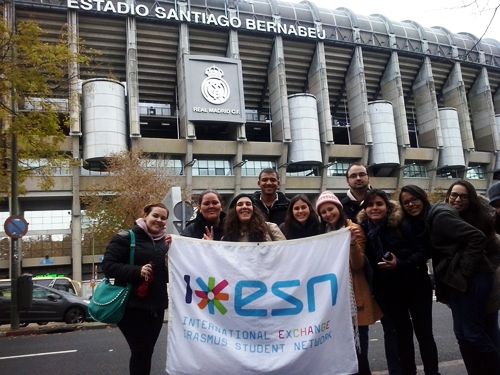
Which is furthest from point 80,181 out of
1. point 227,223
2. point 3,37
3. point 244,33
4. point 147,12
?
point 227,223

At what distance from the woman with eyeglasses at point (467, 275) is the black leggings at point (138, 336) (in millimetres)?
2555

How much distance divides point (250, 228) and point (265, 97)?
139 ft

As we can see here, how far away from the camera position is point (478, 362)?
3.62 m

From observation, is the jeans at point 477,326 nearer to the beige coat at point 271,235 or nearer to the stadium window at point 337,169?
the beige coat at point 271,235

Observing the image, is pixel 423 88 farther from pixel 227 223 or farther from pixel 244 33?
pixel 227 223

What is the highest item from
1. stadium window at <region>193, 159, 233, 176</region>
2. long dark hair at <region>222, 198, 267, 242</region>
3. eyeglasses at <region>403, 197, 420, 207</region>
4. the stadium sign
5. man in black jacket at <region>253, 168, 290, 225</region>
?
the stadium sign

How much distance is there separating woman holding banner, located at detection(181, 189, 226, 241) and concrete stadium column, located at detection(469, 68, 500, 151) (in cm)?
5258

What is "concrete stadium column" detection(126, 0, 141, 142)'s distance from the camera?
35.4m

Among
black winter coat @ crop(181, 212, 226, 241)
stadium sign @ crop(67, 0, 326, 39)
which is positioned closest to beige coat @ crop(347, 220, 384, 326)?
black winter coat @ crop(181, 212, 226, 241)

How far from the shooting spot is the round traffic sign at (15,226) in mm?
11258

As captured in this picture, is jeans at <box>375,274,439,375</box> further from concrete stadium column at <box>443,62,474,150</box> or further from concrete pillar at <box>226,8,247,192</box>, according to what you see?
concrete stadium column at <box>443,62,474,150</box>

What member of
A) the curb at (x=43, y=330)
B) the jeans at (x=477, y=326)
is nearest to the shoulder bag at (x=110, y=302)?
→ the jeans at (x=477, y=326)

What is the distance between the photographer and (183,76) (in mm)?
36969

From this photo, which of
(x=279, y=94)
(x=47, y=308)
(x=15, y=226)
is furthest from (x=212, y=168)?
(x=15, y=226)
